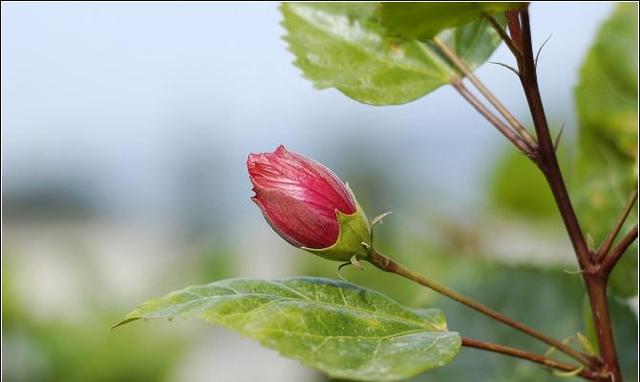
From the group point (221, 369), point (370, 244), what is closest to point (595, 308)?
point (370, 244)

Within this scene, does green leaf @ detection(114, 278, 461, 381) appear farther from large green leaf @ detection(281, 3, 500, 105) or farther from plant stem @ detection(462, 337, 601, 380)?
large green leaf @ detection(281, 3, 500, 105)

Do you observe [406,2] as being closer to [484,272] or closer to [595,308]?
[595,308]

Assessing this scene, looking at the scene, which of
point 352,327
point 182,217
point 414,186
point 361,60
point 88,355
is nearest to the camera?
point 352,327

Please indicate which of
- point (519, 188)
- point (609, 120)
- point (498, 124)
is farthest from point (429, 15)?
point (519, 188)

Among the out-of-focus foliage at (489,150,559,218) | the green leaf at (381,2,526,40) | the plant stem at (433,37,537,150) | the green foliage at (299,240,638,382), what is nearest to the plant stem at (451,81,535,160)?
the plant stem at (433,37,537,150)

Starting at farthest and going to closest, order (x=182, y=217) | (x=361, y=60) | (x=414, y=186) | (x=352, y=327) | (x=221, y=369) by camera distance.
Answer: (x=182, y=217), (x=414, y=186), (x=221, y=369), (x=361, y=60), (x=352, y=327)

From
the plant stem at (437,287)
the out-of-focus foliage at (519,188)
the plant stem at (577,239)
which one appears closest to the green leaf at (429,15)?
the plant stem at (577,239)
